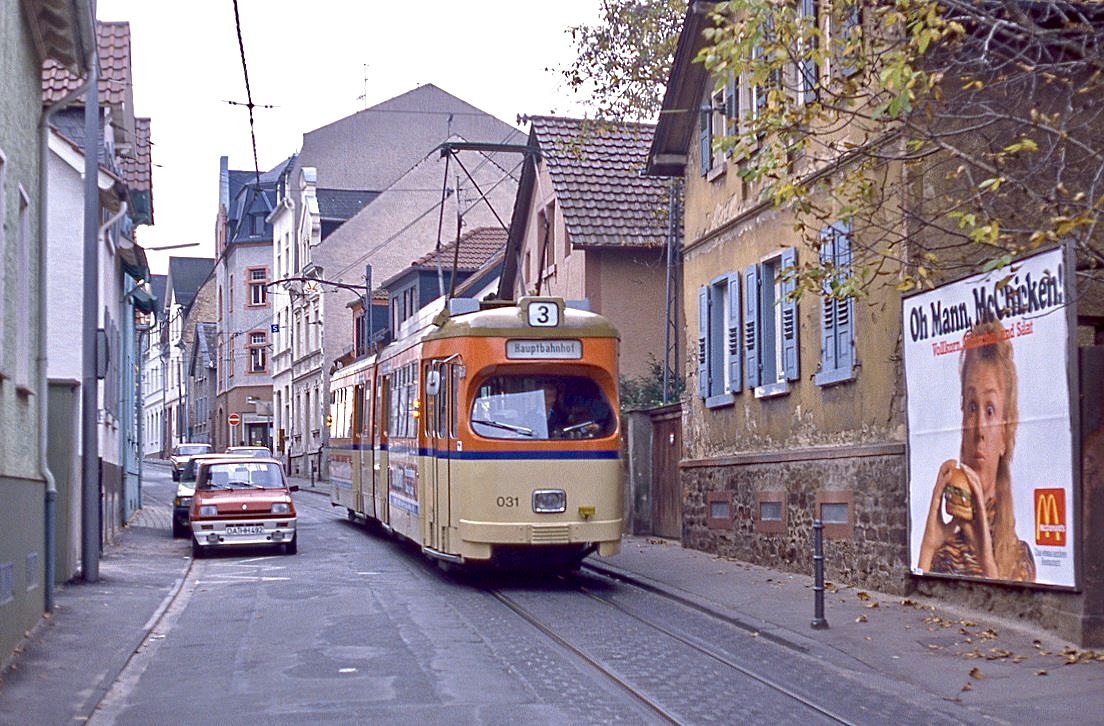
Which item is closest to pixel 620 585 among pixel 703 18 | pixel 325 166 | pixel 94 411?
pixel 94 411

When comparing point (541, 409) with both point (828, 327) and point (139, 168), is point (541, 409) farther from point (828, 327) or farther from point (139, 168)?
point (139, 168)

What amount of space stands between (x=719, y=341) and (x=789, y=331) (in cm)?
295

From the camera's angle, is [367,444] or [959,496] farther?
[367,444]

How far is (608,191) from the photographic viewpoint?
33.0 metres

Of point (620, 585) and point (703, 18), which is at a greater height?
point (703, 18)

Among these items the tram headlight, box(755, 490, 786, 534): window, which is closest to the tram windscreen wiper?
the tram headlight

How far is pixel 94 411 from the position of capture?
18.6m

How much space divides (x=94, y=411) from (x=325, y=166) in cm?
5140

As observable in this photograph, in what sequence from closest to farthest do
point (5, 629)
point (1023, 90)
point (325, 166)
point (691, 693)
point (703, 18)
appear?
point (691, 693) < point (5, 629) < point (1023, 90) < point (703, 18) < point (325, 166)

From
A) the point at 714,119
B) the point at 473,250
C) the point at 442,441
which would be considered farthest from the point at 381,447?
the point at 473,250

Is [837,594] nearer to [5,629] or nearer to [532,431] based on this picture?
[532,431]

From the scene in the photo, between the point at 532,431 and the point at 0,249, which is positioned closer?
the point at 0,249

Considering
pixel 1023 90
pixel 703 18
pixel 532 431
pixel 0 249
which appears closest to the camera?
pixel 0 249

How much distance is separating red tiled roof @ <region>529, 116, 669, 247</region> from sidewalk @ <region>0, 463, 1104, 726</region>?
1270cm
